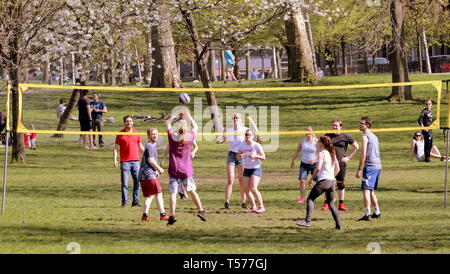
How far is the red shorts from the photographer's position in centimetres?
1536

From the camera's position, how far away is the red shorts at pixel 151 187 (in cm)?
1536

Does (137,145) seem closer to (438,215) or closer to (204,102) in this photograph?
→ (438,215)

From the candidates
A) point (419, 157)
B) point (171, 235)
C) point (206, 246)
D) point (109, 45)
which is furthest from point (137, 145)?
point (109, 45)

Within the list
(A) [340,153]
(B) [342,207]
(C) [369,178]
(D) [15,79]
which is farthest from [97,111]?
(C) [369,178]

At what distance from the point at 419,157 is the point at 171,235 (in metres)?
14.5

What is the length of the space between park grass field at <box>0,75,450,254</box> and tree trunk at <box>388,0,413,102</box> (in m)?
6.30

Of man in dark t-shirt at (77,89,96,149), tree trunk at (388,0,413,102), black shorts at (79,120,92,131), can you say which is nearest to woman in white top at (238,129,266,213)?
man in dark t-shirt at (77,89,96,149)

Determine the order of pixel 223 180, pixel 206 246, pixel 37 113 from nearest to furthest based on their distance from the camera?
pixel 206 246 < pixel 223 180 < pixel 37 113

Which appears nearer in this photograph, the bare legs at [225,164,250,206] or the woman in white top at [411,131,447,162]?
the bare legs at [225,164,250,206]

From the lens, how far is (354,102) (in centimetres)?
4216

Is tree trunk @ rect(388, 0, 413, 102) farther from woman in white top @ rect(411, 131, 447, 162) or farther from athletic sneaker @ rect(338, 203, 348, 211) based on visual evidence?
athletic sneaker @ rect(338, 203, 348, 211)

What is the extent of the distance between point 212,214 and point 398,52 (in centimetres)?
2479

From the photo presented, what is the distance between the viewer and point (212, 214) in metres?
16.1

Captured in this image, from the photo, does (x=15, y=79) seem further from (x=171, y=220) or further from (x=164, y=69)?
(x=164, y=69)
